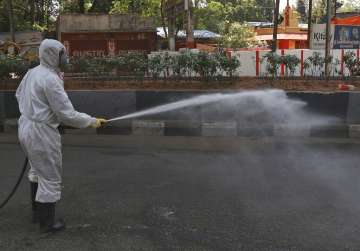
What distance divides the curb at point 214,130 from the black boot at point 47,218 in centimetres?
470

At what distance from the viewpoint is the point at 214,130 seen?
9422 millimetres

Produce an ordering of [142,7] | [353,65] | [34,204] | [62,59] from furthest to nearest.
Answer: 1. [142,7]
2. [353,65]
3. [34,204]
4. [62,59]

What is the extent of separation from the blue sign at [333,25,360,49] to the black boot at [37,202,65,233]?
15910mm

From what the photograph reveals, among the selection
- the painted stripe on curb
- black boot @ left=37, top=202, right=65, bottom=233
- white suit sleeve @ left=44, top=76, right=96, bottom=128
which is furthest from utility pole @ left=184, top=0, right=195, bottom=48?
black boot @ left=37, top=202, right=65, bottom=233

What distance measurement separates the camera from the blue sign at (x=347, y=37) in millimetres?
18875

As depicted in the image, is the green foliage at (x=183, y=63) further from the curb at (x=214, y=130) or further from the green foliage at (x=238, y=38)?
the green foliage at (x=238, y=38)

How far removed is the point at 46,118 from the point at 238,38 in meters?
29.5

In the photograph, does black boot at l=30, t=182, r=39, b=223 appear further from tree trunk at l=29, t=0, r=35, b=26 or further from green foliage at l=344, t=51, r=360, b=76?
tree trunk at l=29, t=0, r=35, b=26

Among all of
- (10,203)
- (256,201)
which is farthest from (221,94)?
(10,203)

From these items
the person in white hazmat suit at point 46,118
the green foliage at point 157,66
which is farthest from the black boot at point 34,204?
the green foliage at point 157,66

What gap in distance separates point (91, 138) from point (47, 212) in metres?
4.79

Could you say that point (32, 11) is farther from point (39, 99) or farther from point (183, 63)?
point (39, 99)

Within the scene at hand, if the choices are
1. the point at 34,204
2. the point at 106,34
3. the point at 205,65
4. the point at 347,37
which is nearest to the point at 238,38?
the point at 106,34

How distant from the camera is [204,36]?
125 feet
